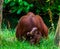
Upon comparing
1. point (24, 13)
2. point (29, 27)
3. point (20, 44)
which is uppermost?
point (29, 27)

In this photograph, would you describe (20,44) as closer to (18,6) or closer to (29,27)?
(29,27)

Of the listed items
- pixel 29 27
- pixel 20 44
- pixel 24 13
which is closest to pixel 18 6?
pixel 24 13

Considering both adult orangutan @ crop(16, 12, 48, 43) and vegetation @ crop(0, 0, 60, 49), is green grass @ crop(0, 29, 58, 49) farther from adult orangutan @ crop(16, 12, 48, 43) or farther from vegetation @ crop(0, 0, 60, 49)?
adult orangutan @ crop(16, 12, 48, 43)

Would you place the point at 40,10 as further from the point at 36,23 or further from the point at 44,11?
the point at 36,23

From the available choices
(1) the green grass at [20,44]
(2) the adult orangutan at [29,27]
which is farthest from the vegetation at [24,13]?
(2) the adult orangutan at [29,27]

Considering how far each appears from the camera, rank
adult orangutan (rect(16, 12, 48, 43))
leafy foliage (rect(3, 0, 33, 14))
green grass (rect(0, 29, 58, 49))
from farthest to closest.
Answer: leafy foliage (rect(3, 0, 33, 14))
adult orangutan (rect(16, 12, 48, 43))
green grass (rect(0, 29, 58, 49))

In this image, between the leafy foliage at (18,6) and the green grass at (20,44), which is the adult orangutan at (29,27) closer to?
the green grass at (20,44)

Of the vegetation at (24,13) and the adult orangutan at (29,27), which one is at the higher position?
the adult orangutan at (29,27)

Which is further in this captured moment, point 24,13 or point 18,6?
point 24,13

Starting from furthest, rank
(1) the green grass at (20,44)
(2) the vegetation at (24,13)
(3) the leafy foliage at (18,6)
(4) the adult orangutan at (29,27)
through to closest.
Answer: (3) the leafy foliage at (18,6) → (4) the adult orangutan at (29,27) → (2) the vegetation at (24,13) → (1) the green grass at (20,44)

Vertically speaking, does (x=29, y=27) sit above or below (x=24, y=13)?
above

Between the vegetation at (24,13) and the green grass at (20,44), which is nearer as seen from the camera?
the green grass at (20,44)

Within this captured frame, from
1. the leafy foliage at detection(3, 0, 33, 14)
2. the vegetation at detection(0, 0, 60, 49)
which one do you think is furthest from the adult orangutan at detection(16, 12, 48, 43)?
the leafy foliage at detection(3, 0, 33, 14)

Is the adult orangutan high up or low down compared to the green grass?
up
